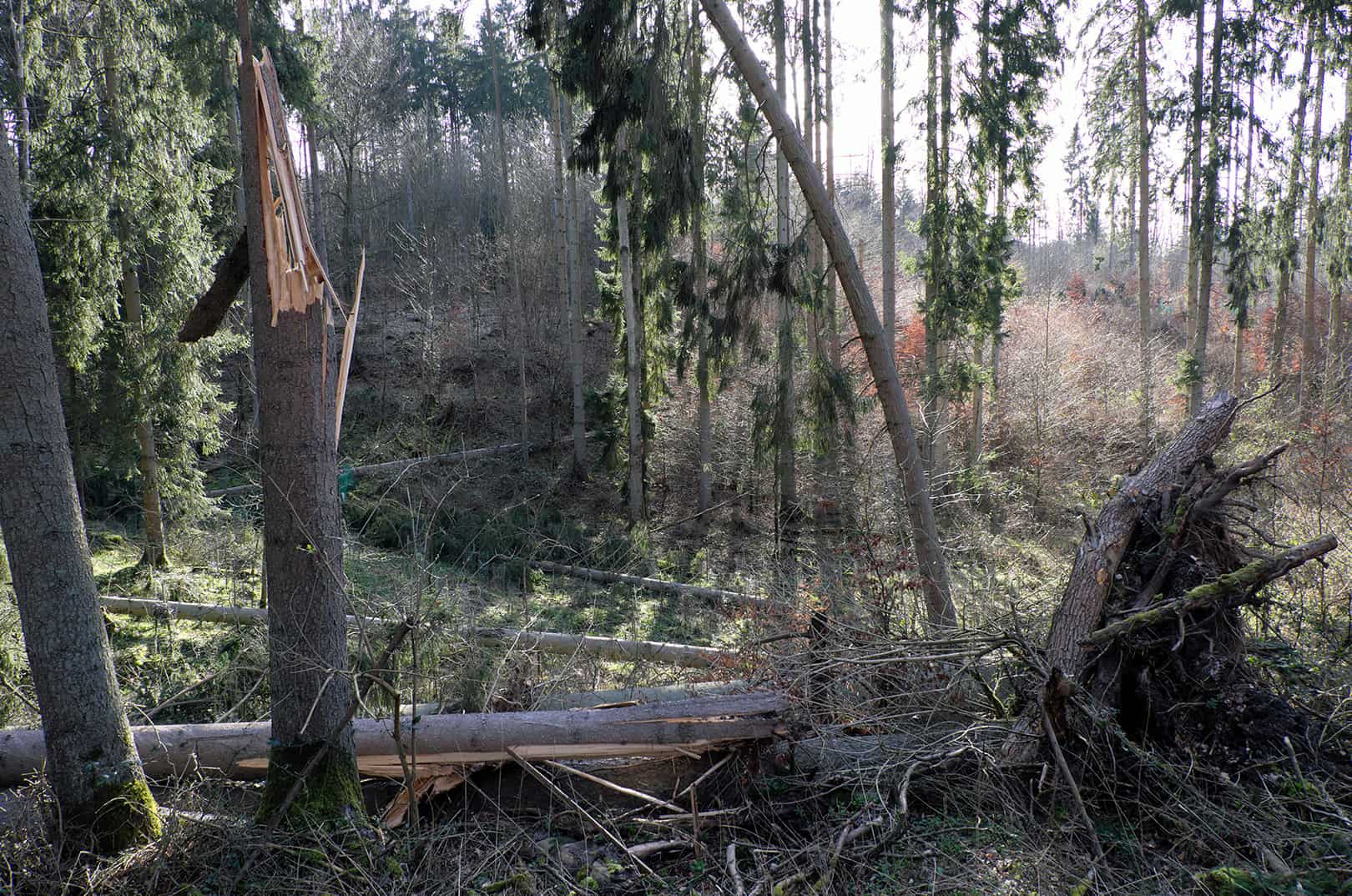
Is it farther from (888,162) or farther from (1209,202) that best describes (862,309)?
(1209,202)

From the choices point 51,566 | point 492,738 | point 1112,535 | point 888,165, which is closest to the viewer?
point 51,566

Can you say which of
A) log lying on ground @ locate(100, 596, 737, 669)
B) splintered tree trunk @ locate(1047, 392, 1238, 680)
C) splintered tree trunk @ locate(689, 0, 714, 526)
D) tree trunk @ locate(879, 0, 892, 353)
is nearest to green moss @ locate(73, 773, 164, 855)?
log lying on ground @ locate(100, 596, 737, 669)

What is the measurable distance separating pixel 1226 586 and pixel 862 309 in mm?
3900

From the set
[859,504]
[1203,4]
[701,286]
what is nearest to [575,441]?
[701,286]

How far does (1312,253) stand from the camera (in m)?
18.9

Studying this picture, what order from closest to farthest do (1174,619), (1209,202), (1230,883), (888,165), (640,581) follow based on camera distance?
1. (1230,883)
2. (1174,619)
3. (640,581)
4. (888,165)
5. (1209,202)

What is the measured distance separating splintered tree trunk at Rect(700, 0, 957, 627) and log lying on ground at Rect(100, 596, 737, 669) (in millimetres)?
2006

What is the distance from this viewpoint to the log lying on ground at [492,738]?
15.5ft

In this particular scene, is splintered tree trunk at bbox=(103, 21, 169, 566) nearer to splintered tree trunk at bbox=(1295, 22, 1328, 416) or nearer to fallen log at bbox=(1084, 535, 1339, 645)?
fallen log at bbox=(1084, 535, 1339, 645)

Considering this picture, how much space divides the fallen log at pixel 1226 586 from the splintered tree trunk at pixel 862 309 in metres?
2.77

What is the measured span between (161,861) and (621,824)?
7.28 feet

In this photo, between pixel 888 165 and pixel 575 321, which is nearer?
pixel 888 165

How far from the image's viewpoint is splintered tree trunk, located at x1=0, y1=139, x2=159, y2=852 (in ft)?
12.5

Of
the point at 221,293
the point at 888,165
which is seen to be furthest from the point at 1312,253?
the point at 221,293
